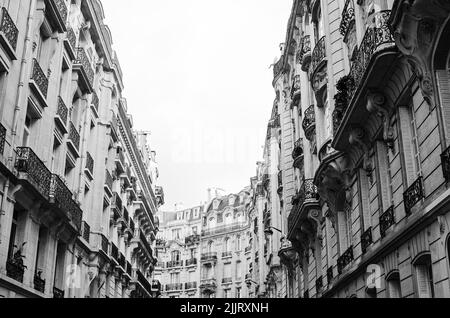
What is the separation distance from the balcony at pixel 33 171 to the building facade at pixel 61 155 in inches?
1.4

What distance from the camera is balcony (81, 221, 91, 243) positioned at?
91.5 ft

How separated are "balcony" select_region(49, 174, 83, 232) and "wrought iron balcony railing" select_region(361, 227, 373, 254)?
34.4 feet

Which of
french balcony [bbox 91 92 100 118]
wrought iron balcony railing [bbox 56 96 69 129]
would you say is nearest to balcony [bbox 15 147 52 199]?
wrought iron balcony railing [bbox 56 96 69 129]

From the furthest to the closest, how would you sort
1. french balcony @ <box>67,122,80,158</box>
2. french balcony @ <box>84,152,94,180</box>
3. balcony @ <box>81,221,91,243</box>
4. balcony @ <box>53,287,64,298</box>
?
french balcony @ <box>84,152,94,180</box> < balcony @ <box>81,221,91,243</box> < french balcony @ <box>67,122,80,158</box> < balcony @ <box>53,287,64,298</box>

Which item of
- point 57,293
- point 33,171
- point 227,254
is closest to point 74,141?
point 57,293

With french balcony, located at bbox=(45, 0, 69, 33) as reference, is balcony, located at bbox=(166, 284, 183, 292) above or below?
below

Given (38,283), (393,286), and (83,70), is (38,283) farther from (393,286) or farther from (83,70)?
(393,286)

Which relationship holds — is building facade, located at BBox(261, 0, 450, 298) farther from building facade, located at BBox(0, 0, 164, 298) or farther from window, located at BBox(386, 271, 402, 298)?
building facade, located at BBox(0, 0, 164, 298)

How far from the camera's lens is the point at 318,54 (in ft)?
78.2

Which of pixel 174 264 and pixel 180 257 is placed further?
pixel 180 257

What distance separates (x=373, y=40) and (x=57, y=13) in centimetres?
1241
